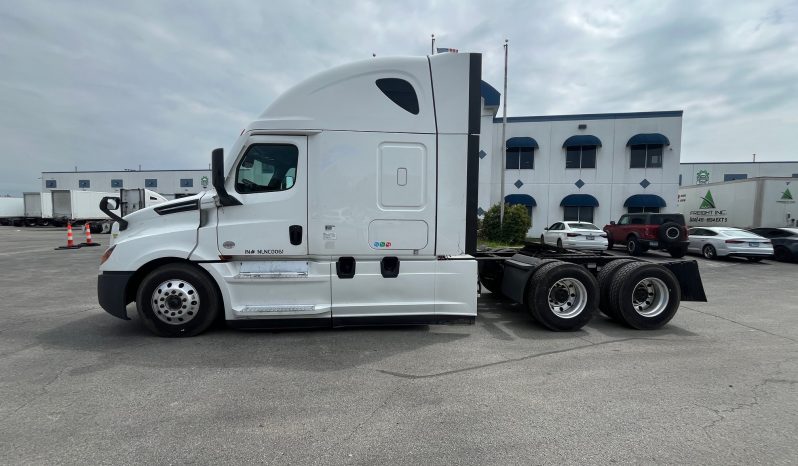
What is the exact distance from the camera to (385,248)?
16.2 ft

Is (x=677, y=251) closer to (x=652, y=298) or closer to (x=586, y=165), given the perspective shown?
(x=586, y=165)

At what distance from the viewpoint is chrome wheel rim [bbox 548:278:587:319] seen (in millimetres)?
5410

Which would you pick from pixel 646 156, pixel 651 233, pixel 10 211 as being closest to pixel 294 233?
pixel 651 233

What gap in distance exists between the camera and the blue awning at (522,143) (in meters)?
24.0

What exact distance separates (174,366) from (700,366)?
5.77m

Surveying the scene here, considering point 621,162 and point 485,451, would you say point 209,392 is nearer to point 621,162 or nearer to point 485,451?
point 485,451

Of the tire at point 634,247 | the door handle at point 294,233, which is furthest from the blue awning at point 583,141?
the door handle at point 294,233

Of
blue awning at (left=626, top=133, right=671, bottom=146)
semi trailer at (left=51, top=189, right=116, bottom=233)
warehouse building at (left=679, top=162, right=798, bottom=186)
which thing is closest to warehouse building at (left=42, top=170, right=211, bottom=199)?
semi trailer at (left=51, top=189, right=116, bottom=233)

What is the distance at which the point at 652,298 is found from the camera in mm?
5711

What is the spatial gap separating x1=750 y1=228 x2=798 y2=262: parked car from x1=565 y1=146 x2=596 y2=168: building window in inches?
383

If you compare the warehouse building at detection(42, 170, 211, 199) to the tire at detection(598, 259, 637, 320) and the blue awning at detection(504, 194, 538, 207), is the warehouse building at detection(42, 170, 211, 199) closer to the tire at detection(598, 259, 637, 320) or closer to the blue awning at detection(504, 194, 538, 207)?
the blue awning at detection(504, 194, 538, 207)

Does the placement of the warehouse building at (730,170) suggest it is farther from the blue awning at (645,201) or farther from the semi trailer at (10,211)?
the semi trailer at (10,211)

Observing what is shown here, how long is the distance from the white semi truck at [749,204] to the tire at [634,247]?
8264mm

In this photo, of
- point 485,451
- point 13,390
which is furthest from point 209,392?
point 485,451
